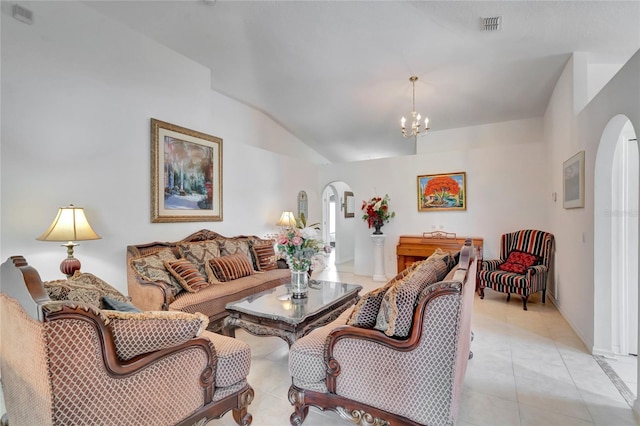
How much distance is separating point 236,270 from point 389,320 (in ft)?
8.34

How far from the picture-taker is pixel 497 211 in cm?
491

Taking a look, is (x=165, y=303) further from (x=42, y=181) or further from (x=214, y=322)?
(x=42, y=181)

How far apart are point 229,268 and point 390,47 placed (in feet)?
10.9

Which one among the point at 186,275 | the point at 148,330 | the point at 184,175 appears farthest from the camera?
the point at 184,175

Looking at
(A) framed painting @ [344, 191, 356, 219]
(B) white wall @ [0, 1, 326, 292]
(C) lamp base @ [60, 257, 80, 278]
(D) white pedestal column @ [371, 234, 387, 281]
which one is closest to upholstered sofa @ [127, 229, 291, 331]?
(B) white wall @ [0, 1, 326, 292]

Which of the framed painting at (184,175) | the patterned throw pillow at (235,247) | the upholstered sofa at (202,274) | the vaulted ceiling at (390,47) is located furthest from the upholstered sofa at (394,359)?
the framed painting at (184,175)

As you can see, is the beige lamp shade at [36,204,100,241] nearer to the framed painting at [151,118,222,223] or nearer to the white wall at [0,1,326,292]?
the white wall at [0,1,326,292]

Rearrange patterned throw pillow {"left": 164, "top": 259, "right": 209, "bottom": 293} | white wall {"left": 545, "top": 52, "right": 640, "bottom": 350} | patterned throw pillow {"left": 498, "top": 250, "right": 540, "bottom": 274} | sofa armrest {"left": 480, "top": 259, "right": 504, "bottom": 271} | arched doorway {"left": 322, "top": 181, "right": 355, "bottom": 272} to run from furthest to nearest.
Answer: arched doorway {"left": 322, "top": 181, "right": 355, "bottom": 272}, sofa armrest {"left": 480, "top": 259, "right": 504, "bottom": 271}, patterned throw pillow {"left": 498, "top": 250, "right": 540, "bottom": 274}, patterned throw pillow {"left": 164, "top": 259, "right": 209, "bottom": 293}, white wall {"left": 545, "top": 52, "right": 640, "bottom": 350}

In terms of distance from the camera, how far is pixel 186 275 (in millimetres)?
3096

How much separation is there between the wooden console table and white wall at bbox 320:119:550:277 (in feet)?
0.51

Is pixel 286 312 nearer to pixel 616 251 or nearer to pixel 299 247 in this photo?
pixel 299 247

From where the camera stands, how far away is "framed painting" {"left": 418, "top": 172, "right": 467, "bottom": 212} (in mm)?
5148

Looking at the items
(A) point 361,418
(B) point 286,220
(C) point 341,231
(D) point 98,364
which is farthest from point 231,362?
(C) point 341,231

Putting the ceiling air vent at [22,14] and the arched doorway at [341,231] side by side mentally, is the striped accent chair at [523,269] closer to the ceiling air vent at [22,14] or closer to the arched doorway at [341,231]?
the arched doorway at [341,231]
